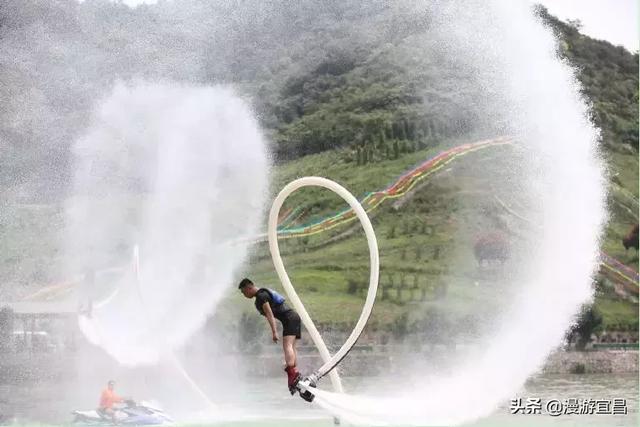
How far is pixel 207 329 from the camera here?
569 inches

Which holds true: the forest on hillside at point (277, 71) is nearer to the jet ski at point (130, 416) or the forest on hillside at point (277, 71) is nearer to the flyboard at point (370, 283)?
the jet ski at point (130, 416)

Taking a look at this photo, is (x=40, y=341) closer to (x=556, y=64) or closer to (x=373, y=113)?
(x=373, y=113)

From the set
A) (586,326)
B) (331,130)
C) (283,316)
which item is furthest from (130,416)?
(586,326)

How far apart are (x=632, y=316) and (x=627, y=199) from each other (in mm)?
1982

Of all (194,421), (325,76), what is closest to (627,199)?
(325,76)

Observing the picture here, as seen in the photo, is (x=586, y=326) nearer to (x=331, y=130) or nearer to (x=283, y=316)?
(x=331, y=130)

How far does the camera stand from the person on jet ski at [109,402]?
485 inches

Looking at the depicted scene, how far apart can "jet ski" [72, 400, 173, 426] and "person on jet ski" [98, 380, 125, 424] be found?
2 cm

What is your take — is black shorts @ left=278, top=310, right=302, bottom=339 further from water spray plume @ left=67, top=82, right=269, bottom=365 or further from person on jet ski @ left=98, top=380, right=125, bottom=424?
water spray plume @ left=67, top=82, right=269, bottom=365

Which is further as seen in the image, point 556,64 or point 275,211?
point 556,64

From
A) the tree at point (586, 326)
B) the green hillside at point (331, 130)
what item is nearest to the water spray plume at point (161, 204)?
the green hillside at point (331, 130)

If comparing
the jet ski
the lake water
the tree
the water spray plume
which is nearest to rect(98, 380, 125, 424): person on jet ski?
the jet ski

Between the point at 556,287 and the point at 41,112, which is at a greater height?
the point at 41,112

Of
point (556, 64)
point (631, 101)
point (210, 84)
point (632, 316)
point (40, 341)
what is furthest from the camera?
point (631, 101)
